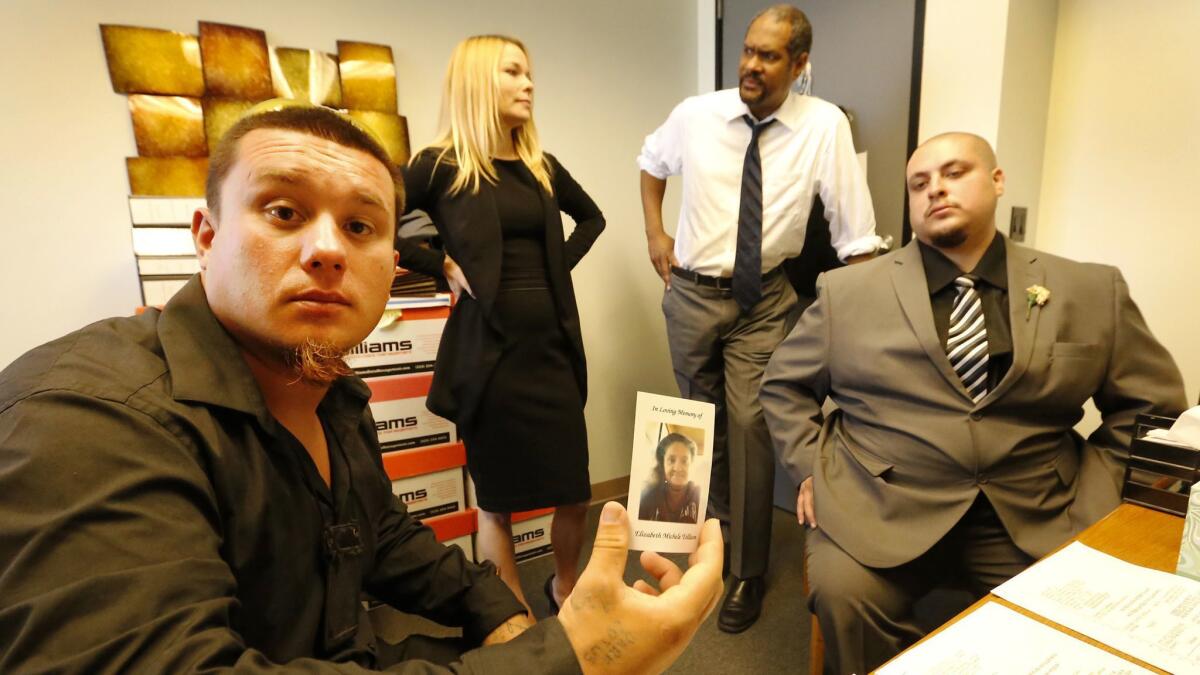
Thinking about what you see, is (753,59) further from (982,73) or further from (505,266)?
(505,266)

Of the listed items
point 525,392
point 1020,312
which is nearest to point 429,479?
point 525,392

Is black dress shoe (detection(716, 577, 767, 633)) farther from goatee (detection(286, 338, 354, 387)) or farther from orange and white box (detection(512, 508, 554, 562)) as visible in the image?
goatee (detection(286, 338, 354, 387))

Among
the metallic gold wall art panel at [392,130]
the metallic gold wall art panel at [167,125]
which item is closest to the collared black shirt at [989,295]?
the metallic gold wall art panel at [392,130]

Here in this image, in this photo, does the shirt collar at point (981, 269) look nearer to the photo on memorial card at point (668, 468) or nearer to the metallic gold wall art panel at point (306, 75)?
the photo on memorial card at point (668, 468)

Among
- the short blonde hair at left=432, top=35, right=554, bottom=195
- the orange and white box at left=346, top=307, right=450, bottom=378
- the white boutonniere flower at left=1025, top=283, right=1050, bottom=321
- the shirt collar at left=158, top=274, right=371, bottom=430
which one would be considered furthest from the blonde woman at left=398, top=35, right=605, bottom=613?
the white boutonniere flower at left=1025, top=283, right=1050, bottom=321

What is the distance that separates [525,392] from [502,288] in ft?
1.00

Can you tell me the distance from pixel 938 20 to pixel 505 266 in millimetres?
1654

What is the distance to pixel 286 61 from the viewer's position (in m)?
2.02

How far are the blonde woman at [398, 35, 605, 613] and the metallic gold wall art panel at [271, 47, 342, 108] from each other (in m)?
0.61

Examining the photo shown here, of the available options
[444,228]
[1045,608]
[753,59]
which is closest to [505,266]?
[444,228]

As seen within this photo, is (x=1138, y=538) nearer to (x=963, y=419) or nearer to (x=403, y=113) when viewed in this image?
(x=963, y=419)

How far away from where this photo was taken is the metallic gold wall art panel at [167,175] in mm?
1860

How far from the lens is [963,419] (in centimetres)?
129

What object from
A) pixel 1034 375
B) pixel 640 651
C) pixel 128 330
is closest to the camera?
pixel 640 651
